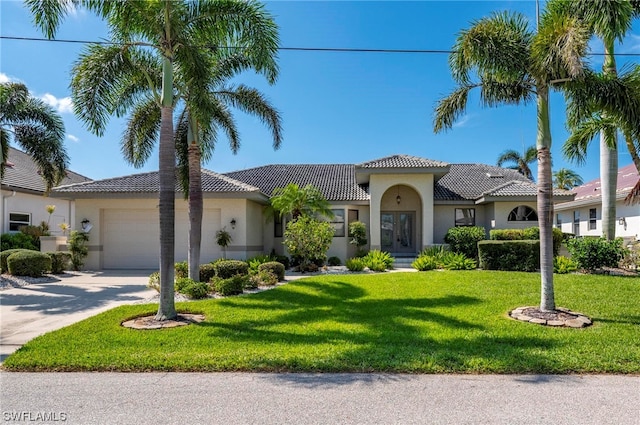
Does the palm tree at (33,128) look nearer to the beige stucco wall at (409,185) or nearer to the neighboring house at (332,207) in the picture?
the neighboring house at (332,207)

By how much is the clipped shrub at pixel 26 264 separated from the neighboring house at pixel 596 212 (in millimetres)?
26765

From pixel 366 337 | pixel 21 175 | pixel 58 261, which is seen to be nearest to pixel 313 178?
pixel 58 261

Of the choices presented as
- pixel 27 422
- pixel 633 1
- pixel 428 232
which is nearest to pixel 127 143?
pixel 27 422

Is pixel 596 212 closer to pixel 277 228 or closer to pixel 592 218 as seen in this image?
pixel 592 218

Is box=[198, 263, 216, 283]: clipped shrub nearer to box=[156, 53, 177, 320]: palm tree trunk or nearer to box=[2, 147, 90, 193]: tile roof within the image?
box=[156, 53, 177, 320]: palm tree trunk

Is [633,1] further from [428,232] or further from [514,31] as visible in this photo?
[428,232]

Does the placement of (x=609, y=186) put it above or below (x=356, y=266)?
above

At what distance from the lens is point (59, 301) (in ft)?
32.2

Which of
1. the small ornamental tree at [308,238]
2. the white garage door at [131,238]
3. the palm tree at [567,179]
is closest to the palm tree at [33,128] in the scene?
the white garage door at [131,238]

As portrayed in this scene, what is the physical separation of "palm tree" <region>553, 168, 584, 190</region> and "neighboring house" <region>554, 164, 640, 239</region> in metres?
12.4

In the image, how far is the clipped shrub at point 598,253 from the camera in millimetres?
12188

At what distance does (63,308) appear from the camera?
29.5ft

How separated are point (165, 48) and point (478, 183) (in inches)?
743

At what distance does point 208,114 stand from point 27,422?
669 cm
